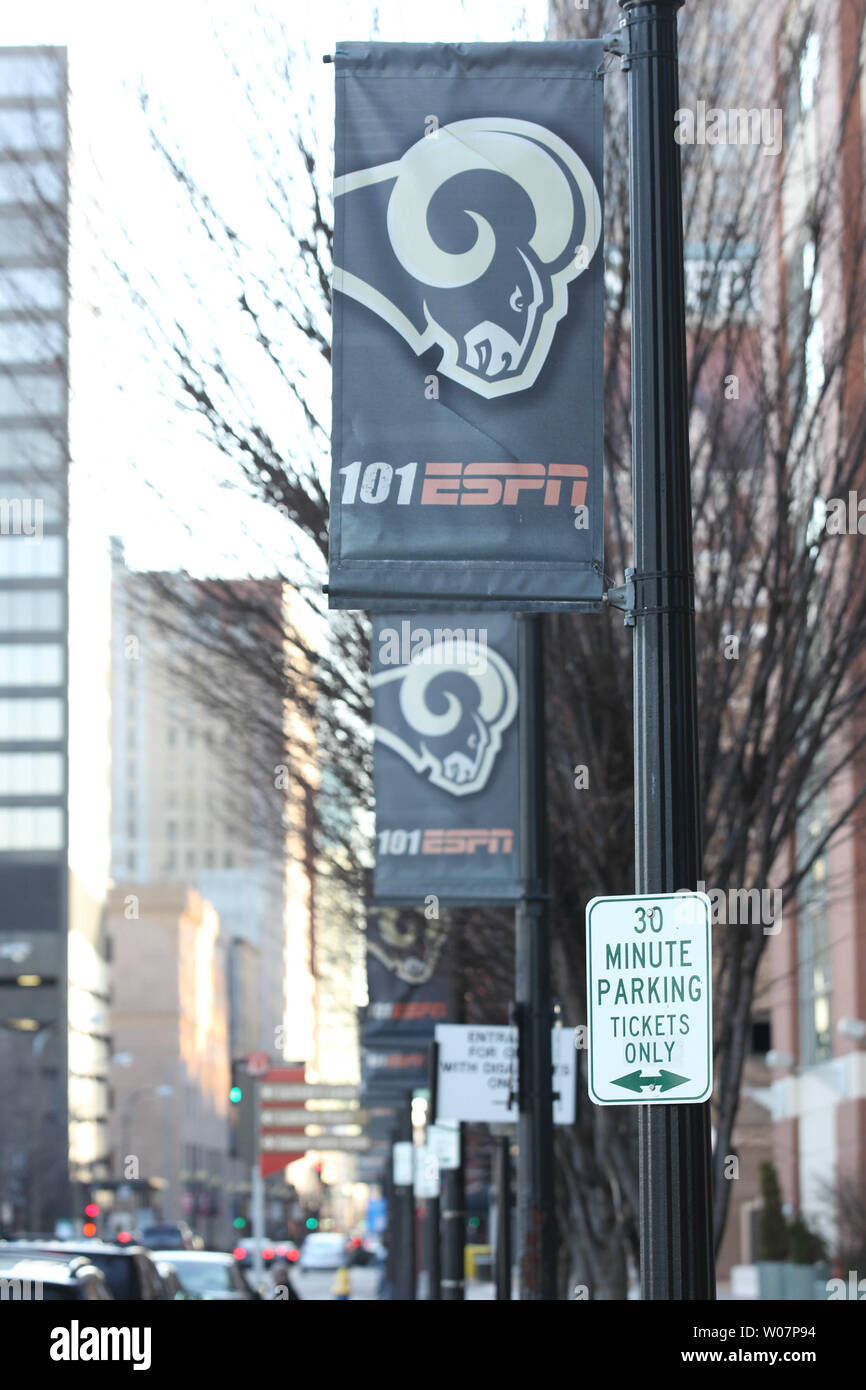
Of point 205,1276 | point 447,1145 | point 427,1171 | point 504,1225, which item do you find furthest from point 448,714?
point 427,1171

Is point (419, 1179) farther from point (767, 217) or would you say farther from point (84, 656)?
point (84, 656)

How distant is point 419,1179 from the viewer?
35781 millimetres

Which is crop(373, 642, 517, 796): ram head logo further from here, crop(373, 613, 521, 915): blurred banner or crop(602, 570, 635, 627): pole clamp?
crop(602, 570, 635, 627): pole clamp

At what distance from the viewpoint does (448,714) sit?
1303 centimetres

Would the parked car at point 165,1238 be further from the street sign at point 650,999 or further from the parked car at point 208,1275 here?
the street sign at point 650,999

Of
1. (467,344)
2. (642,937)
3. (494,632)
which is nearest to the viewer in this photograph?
(642,937)

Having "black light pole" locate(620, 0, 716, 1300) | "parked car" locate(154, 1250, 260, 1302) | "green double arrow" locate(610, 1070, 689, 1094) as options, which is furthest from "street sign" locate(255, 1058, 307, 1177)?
"green double arrow" locate(610, 1070, 689, 1094)

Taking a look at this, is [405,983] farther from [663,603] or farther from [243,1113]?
[243,1113]

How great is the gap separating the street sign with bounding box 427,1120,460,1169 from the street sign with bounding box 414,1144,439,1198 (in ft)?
0.43

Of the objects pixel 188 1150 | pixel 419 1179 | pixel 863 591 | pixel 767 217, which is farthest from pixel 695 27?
pixel 188 1150

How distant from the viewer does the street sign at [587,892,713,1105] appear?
18.6ft

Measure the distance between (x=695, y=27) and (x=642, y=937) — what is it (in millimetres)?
10791

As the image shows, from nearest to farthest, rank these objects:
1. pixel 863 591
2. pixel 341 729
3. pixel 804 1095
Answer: pixel 863 591 → pixel 341 729 → pixel 804 1095

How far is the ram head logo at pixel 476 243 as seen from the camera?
21.4 feet
